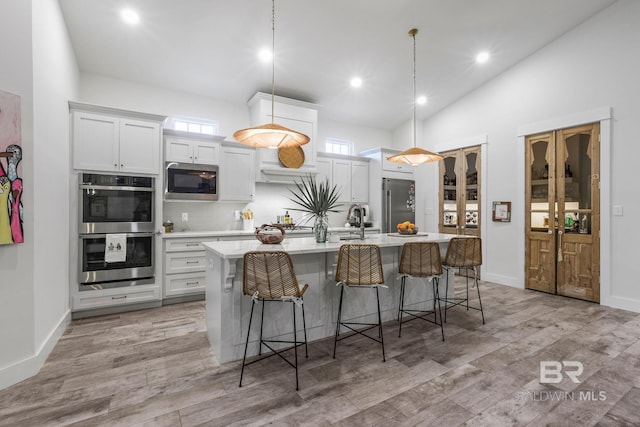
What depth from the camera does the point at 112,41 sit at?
3.67 m

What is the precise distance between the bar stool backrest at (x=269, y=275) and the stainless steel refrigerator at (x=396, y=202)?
387 centimetres

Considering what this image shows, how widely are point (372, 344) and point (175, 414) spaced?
167 cm

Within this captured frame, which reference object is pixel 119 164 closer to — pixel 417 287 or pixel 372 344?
pixel 372 344

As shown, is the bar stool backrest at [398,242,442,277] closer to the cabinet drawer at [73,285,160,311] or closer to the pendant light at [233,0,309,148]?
the pendant light at [233,0,309,148]

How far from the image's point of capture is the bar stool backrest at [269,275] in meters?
2.24

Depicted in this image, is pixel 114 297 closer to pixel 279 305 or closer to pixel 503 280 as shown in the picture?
pixel 279 305

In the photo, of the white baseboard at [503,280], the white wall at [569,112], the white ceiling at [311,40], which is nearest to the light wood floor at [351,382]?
the white wall at [569,112]

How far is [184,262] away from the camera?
4.21m

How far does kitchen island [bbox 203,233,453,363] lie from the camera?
2545 mm

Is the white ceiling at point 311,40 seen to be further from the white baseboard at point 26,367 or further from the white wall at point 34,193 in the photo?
the white baseboard at point 26,367

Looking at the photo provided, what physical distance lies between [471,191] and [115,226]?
5.49 m

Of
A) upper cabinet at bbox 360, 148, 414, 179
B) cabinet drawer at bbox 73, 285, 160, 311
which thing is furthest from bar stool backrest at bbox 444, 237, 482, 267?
cabinet drawer at bbox 73, 285, 160, 311

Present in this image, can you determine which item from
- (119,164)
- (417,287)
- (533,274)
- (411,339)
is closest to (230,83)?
A: (119,164)

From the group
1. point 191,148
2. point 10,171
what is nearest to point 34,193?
point 10,171
